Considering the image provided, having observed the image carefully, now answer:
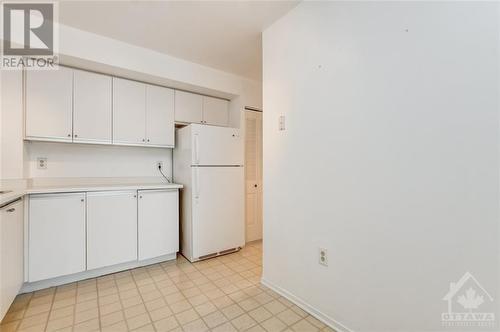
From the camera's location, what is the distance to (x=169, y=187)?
271 cm

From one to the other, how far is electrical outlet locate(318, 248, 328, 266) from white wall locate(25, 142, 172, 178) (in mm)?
2293

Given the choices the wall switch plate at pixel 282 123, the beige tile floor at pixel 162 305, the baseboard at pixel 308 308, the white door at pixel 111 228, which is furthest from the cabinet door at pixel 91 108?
the baseboard at pixel 308 308

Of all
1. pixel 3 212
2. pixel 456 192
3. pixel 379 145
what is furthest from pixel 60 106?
pixel 456 192

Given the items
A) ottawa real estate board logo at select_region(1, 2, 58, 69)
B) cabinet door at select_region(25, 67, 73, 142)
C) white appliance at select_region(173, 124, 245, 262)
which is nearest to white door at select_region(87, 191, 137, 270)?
white appliance at select_region(173, 124, 245, 262)

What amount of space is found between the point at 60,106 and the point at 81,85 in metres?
0.30

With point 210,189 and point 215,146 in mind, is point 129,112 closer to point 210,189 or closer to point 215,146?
point 215,146

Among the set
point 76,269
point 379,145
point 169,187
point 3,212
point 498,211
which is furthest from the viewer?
point 169,187

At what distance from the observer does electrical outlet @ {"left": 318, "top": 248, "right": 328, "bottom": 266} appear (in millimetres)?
1641

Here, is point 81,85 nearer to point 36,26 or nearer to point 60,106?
point 60,106

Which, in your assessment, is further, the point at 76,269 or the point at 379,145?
the point at 76,269

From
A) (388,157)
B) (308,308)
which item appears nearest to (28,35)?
(388,157)

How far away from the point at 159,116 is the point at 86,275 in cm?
188

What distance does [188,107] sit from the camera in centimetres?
310

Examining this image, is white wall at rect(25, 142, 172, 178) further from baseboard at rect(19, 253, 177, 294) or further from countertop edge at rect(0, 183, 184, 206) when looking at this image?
baseboard at rect(19, 253, 177, 294)
